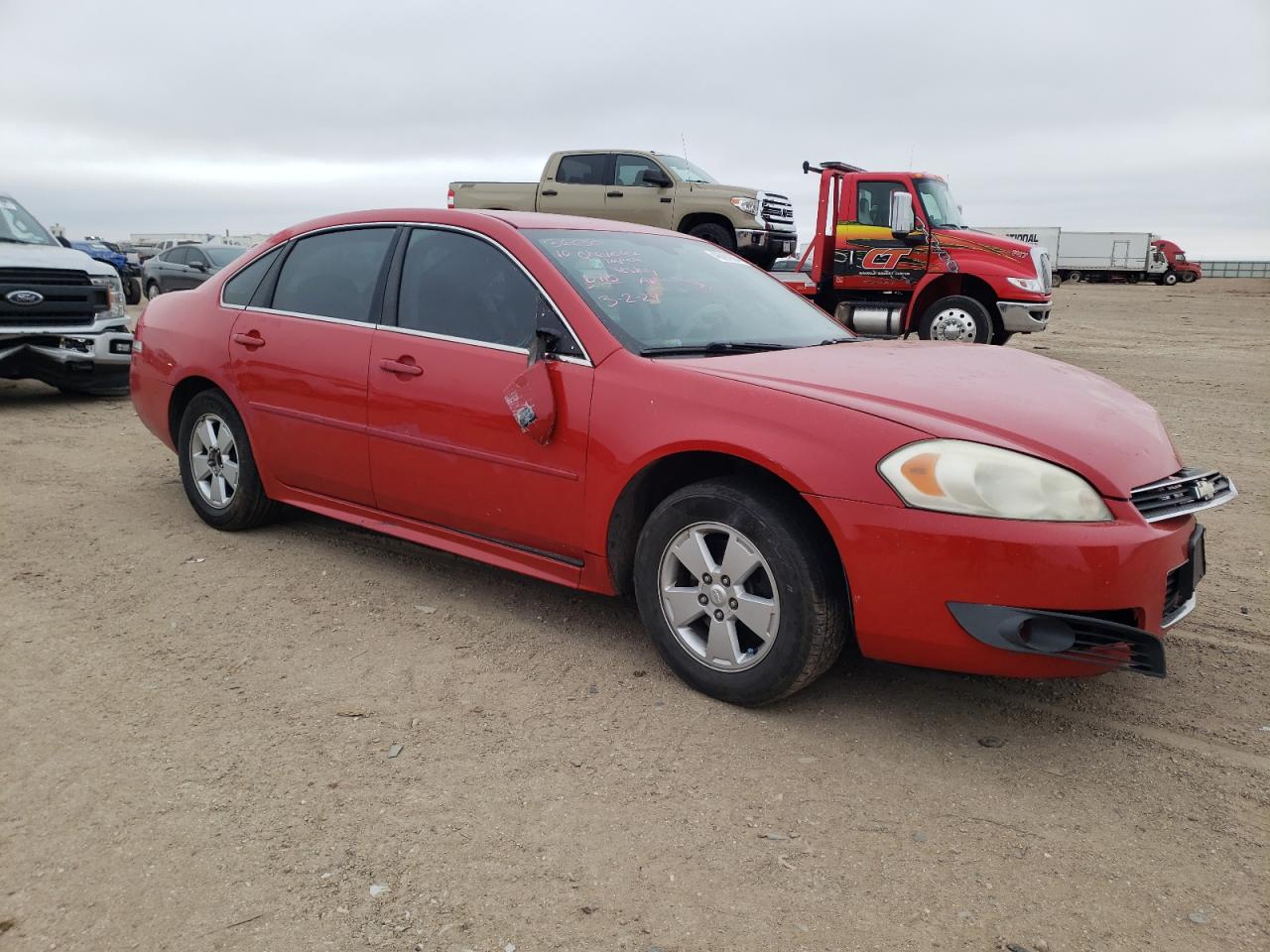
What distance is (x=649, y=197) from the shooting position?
14.4m

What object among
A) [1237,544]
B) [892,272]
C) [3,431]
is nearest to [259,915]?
[1237,544]

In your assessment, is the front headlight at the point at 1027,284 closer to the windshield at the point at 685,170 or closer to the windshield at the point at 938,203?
the windshield at the point at 938,203

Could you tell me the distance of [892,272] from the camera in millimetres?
12516

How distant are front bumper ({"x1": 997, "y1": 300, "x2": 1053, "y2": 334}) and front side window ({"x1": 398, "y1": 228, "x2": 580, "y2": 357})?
9.54 m

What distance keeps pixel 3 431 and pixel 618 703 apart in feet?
21.7

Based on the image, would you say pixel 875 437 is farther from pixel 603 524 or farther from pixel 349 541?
pixel 349 541

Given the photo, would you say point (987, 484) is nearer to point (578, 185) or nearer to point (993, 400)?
point (993, 400)

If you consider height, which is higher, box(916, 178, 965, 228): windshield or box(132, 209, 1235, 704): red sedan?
box(916, 178, 965, 228): windshield

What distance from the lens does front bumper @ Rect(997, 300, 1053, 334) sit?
12.0m

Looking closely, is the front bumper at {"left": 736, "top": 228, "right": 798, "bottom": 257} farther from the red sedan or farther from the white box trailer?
the white box trailer

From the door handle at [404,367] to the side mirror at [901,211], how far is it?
910cm

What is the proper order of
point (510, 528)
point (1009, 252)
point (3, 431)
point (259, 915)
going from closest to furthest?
point (259, 915) < point (510, 528) < point (3, 431) < point (1009, 252)

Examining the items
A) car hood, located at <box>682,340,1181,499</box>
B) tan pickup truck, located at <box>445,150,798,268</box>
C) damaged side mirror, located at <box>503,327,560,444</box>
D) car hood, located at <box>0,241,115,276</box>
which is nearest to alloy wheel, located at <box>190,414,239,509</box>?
damaged side mirror, located at <box>503,327,560,444</box>

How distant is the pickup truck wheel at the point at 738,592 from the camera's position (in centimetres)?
304
